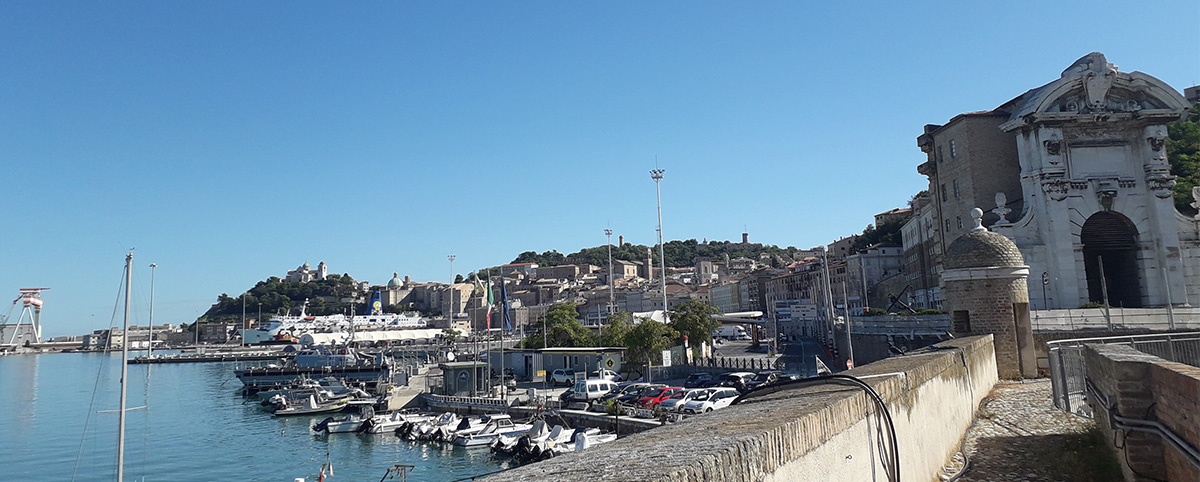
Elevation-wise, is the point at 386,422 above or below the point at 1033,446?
below

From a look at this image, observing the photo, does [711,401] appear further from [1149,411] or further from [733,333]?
[733,333]

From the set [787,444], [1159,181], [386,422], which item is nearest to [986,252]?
[787,444]

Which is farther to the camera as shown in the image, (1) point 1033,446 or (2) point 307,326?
(2) point 307,326

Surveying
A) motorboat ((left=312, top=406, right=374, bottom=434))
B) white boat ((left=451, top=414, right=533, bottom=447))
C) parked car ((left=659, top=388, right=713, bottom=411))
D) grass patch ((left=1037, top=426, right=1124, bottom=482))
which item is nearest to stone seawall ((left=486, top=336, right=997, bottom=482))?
grass patch ((left=1037, top=426, right=1124, bottom=482))

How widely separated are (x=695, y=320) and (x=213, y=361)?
330ft

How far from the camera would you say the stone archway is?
30125 millimetres

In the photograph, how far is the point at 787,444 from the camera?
3.38 meters

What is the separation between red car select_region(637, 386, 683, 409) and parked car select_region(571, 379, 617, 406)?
2.76 metres

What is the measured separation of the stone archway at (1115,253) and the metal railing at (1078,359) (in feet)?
77.0

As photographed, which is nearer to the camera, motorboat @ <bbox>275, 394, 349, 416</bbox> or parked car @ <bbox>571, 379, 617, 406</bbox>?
parked car @ <bbox>571, 379, 617, 406</bbox>

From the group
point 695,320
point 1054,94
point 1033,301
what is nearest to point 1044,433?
point 1033,301

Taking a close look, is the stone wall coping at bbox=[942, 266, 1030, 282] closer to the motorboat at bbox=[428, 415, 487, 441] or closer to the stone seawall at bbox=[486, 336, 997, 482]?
the stone seawall at bbox=[486, 336, 997, 482]

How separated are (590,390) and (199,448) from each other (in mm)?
20929

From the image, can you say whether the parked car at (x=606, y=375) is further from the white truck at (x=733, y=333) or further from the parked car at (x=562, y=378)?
the white truck at (x=733, y=333)
